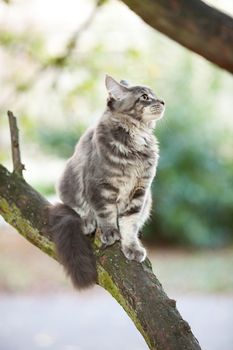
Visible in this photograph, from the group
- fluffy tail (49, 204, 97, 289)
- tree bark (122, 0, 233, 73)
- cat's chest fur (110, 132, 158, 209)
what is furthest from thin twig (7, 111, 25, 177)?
tree bark (122, 0, 233, 73)

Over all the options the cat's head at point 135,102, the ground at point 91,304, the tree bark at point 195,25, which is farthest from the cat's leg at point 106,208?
the ground at point 91,304

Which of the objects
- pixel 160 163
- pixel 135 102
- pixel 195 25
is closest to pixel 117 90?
pixel 135 102

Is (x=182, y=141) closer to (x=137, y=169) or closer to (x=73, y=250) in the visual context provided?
(x=137, y=169)

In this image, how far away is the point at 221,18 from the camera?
254 cm

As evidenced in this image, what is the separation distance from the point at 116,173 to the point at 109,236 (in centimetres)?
27

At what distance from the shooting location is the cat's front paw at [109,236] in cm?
267

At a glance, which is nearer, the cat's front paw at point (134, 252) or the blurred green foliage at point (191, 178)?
the cat's front paw at point (134, 252)

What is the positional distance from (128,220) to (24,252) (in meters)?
6.32

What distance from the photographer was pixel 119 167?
2.76 meters

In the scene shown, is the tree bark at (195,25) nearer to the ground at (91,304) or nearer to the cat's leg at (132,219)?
the cat's leg at (132,219)

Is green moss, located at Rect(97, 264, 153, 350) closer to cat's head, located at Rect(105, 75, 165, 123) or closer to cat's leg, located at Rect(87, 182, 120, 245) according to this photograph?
cat's leg, located at Rect(87, 182, 120, 245)

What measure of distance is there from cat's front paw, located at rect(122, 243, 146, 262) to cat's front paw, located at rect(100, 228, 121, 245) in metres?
0.05

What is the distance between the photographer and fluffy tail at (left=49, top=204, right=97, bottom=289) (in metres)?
2.53

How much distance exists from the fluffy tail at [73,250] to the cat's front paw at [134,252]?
0.14m
